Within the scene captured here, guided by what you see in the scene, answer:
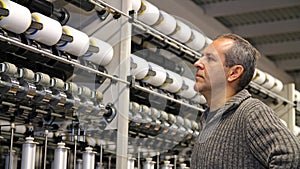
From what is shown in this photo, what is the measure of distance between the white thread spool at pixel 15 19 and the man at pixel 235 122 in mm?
1077

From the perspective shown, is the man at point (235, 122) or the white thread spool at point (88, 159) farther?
the white thread spool at point (88, 159)

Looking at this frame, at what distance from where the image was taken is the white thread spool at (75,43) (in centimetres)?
305

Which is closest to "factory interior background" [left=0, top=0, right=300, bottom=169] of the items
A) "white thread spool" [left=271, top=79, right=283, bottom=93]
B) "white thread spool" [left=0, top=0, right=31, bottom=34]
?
"white thread spool" [left=0, top=0, right=31, bottom=34]

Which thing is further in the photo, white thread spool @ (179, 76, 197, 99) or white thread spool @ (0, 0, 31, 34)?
white thread spool @ (179, 76, 197, 99)

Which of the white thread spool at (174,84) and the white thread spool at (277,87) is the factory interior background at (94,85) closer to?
the white thread spool at (174,84)

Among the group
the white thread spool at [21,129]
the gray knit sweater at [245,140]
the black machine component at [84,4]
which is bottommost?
the gray knit sweater at [245,140]

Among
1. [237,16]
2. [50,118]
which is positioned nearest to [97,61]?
[50,118]

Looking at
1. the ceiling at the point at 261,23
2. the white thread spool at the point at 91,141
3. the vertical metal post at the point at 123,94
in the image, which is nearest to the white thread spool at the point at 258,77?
the ceiling at the point at 261,23

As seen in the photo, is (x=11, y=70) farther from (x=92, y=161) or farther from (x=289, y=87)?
(x=289, y=87)

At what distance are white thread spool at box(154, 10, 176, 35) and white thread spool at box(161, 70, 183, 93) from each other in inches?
10.5

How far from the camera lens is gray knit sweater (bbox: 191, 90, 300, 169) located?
65.1 inches

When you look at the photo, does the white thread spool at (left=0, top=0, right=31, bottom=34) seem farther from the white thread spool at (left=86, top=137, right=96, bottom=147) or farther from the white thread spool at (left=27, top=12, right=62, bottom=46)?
the white thread spool at (left=86, top=137, right=96, bottom=147)

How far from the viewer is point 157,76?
3.79 m

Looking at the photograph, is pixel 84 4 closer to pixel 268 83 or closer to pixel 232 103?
pixel 232 103
